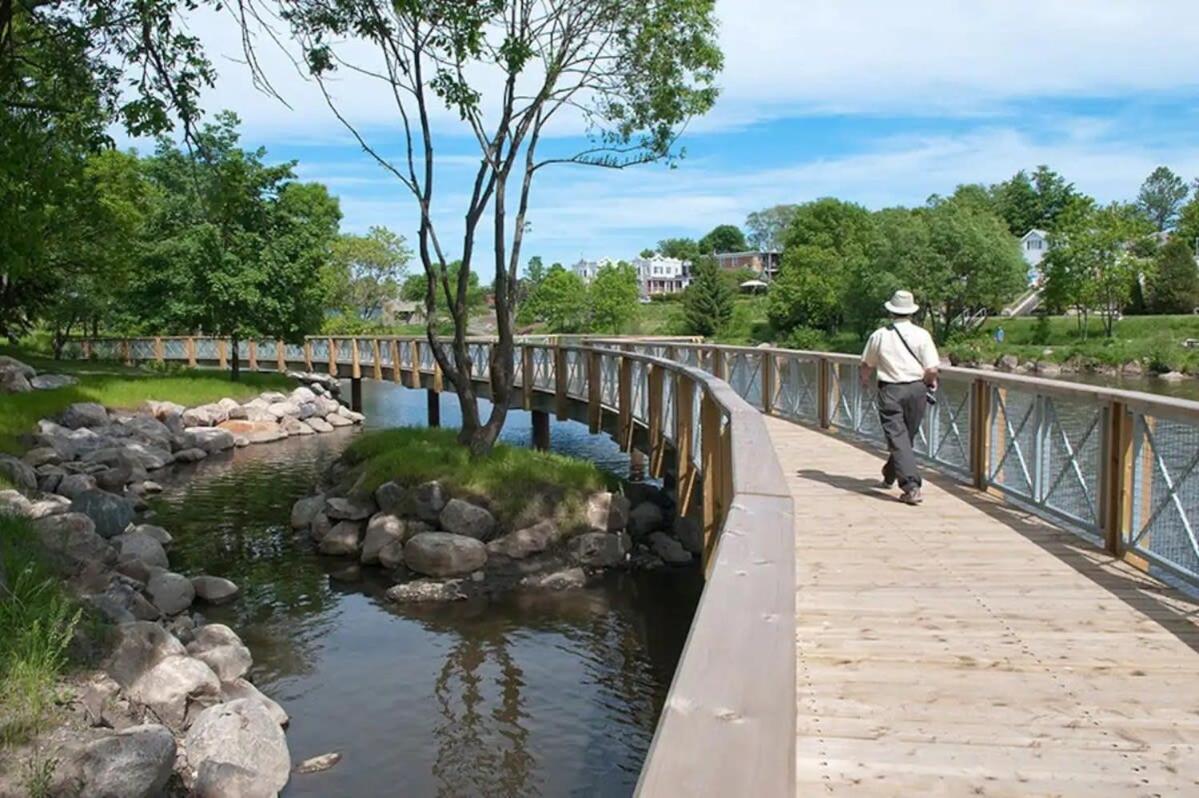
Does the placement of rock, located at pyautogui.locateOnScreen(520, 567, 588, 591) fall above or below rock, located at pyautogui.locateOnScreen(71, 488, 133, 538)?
below

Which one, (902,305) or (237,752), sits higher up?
(902,305)

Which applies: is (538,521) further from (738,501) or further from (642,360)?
(738,501)

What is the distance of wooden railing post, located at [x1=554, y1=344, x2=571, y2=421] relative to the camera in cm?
1986

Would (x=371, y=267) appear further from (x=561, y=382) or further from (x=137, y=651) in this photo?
(x=137, y=651)

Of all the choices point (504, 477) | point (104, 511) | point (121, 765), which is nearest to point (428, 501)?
point (504, 477)

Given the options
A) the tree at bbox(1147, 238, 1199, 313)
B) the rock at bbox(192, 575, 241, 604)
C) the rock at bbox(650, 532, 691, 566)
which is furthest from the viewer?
the tree at bbox(1147, 238, 1199, 313)

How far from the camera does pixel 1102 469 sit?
6969 mm

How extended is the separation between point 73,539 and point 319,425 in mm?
19530

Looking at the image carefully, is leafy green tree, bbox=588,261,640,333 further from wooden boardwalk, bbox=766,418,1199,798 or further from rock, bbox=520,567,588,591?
wooden boardwalk, bbox=766,418,1199,798

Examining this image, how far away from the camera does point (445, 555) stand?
1370 centimetres

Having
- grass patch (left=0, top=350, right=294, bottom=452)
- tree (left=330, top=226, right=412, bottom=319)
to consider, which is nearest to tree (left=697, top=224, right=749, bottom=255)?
tree (left=330, top=226, right=412, bottom=319)

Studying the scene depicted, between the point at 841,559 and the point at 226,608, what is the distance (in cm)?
852

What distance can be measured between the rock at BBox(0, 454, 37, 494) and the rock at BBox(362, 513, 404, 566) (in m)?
5.38

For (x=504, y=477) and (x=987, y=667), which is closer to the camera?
(x=987, y=667)
